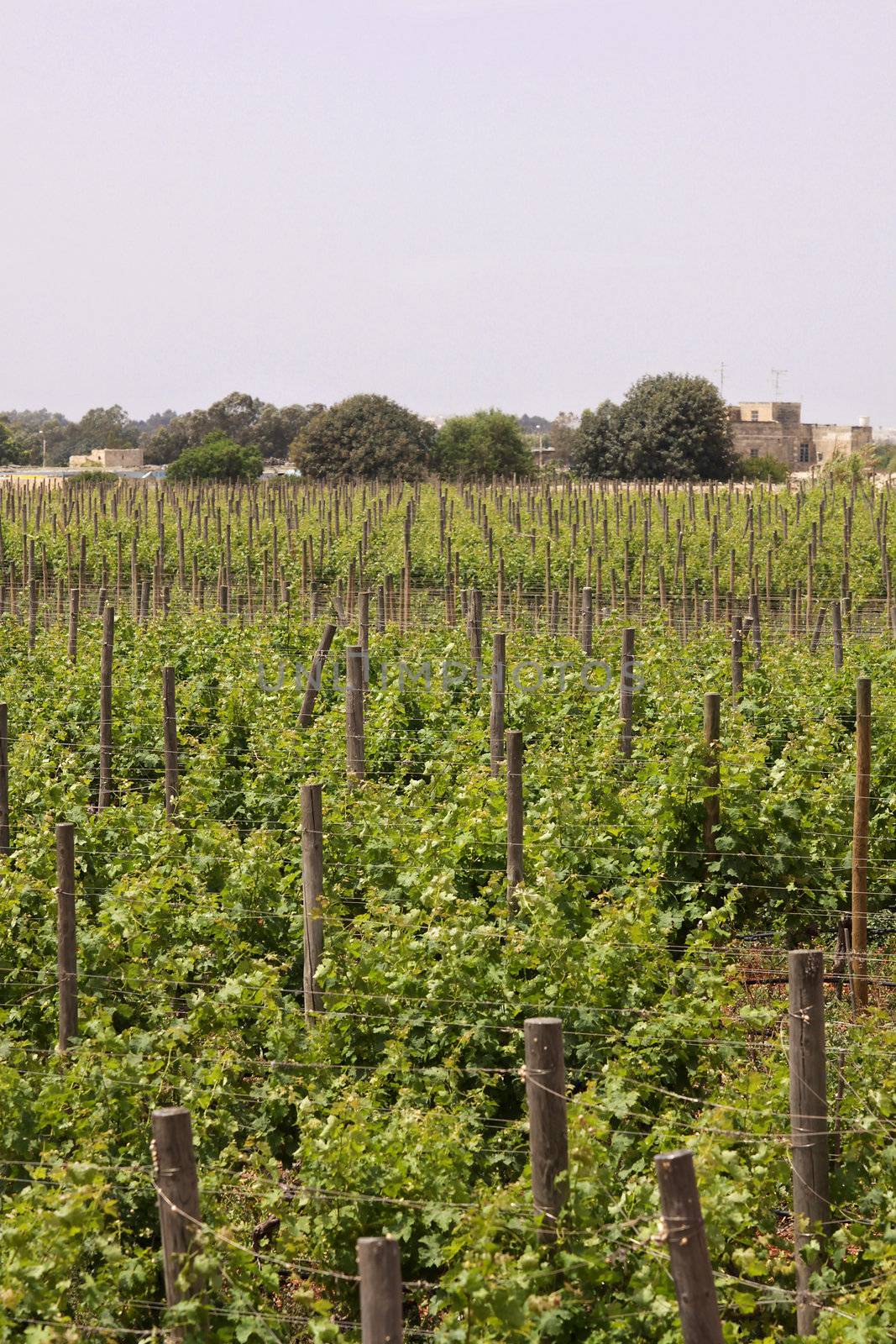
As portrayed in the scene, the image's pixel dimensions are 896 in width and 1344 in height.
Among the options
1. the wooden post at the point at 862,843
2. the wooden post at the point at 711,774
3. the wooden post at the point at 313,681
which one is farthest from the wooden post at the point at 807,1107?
the wooden post at the point at 313,681

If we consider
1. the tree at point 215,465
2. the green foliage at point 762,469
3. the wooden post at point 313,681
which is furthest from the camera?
the green foliage at point 762,469

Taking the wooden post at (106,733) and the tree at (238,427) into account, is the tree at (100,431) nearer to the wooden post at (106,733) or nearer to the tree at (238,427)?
the tree at (238,427)

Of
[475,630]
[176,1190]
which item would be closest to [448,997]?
[176,1190]

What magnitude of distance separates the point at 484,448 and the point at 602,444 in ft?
15.4

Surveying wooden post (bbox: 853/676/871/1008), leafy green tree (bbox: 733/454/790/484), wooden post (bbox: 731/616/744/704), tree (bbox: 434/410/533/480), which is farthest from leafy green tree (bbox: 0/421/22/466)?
wooden post (bbox: 853/676/871/1008)

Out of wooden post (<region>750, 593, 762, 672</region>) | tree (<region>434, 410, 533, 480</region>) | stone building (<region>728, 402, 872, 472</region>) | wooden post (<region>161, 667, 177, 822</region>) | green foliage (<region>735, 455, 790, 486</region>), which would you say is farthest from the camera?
stone building (<region>728, 402, 872, 472</region>)

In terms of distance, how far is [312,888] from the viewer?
558 cm

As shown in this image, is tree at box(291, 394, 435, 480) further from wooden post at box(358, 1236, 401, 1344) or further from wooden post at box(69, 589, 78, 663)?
wooden post at box(358, 1236, 401, 1344)

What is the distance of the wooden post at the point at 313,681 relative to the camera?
32.3ft

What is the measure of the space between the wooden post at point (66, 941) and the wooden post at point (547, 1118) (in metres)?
2.18

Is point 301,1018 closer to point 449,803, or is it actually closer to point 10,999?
point 10,999

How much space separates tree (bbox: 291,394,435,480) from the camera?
55.0m

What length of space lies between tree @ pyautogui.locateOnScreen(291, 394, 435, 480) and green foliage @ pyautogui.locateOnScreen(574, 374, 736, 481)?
7.55 meters

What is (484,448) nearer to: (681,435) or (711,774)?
(681,435)
